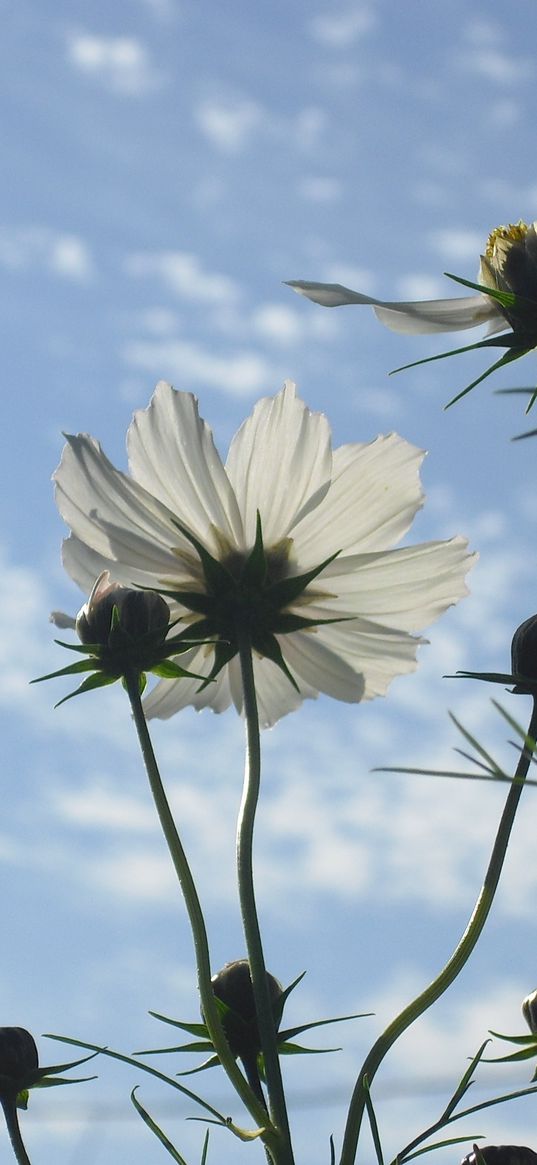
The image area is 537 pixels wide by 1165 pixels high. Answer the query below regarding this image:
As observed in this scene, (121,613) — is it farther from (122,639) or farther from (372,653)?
(372,653)

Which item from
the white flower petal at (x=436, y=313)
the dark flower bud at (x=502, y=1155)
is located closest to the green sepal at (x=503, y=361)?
the white flower petal at (x=436, y=313)

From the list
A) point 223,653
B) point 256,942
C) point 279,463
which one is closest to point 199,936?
point 256,942

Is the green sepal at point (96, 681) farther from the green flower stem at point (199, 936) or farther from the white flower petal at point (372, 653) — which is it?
the white flower petal at point (372, 653)

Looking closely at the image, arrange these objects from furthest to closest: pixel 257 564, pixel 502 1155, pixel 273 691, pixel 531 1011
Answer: pixel 273 691 < pixel 257 564 < pixel 531 1011 < pixel 502 1155

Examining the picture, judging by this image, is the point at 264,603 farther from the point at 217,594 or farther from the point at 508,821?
the point at 508,821

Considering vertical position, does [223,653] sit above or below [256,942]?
above

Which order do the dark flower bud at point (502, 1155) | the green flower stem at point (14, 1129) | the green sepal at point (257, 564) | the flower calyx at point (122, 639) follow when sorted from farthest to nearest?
the green sepal at point (257, 564), the flower calyx at point (122, 639), the green flower stem at point (14, 1129), the dark flower bud at point (502, 1155)
